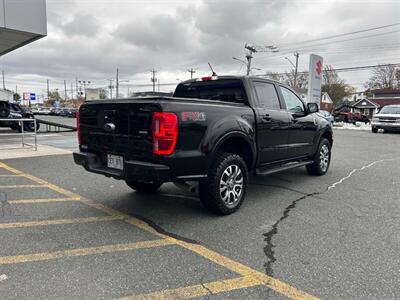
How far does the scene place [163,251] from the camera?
3.61m

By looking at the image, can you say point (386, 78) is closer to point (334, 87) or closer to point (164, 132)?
point (334, 87)

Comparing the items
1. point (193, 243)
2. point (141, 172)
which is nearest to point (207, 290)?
point (193, 243)

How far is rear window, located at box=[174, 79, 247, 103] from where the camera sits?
5379 mm

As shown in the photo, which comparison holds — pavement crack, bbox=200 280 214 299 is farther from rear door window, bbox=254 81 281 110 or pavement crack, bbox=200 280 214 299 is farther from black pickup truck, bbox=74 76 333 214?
rear door window, bbox=254 81 281 110

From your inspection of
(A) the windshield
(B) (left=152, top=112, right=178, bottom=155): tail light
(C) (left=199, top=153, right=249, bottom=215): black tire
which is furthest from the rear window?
(A) the windshield

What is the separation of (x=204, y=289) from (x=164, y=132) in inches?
67.6

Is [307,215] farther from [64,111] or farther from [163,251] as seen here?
[64,111]

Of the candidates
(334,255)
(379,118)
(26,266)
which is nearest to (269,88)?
(334,255)

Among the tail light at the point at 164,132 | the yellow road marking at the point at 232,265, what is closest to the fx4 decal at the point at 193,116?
the tail light at the point at 164,132

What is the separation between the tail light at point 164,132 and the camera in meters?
3.85

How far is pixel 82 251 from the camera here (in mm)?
3578

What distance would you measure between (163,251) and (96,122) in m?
2.05

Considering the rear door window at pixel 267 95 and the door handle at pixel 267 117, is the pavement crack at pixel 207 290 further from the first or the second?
the rear door window at pixel 267 95

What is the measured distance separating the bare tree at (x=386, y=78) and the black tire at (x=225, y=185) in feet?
259
